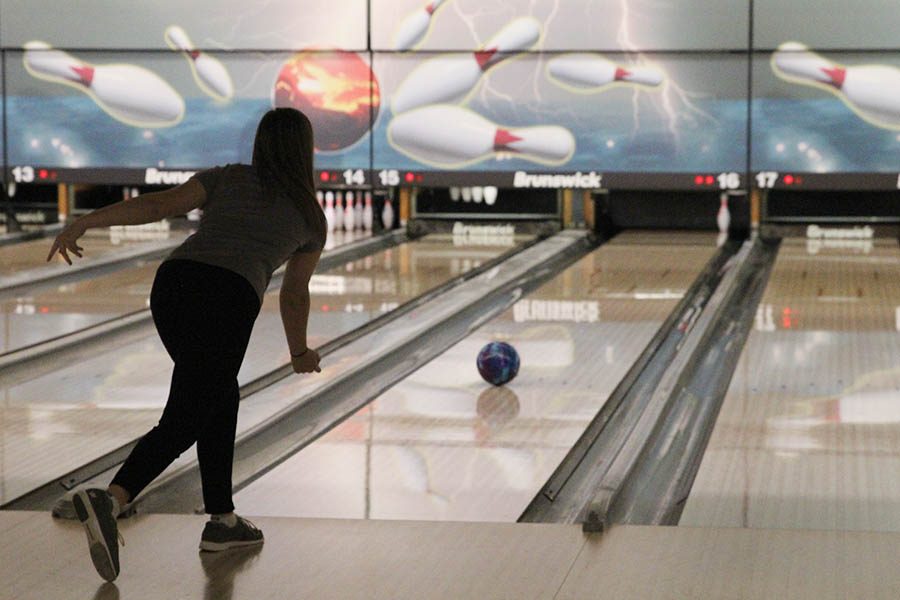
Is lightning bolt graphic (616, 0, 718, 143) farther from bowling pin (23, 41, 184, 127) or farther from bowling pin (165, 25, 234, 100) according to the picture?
bowling pin (23, 41, 184, 127)

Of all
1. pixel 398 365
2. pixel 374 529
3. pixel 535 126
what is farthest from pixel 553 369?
pixel 535 126

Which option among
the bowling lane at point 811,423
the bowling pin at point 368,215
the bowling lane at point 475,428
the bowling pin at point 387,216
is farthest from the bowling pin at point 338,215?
the bowling lane at point 811,423

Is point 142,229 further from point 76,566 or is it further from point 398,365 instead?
point 76,566

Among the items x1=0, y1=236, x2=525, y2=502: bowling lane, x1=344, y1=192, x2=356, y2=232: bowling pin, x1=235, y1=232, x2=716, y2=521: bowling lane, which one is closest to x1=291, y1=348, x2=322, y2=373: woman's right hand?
x1=235, y1=232, x2=716, y2=521: bowling lane

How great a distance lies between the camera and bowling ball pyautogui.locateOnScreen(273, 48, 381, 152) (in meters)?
9.99

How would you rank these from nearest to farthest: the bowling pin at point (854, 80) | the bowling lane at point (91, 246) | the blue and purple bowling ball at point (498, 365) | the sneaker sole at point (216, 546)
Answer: the sneaker sole at point (216, 546) → the blue and purple bowling ball at point (498, 365) → the bowling lane at point (91, 246) → the bowling pin at point (854, 80)

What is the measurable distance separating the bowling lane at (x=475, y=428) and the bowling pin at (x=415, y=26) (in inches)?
134

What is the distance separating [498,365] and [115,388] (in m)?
1.20

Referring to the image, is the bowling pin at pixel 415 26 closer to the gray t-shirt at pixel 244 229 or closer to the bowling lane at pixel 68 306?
the bowling lane at pixel 68 306

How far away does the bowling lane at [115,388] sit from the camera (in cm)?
405

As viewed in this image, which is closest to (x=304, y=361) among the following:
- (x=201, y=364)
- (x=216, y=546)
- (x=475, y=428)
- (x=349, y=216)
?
(x=201, y=364)

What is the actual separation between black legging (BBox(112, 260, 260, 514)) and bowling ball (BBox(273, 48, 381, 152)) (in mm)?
7144

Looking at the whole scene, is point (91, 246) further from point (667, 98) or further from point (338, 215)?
point (667, 98)

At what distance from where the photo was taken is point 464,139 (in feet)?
32.6
